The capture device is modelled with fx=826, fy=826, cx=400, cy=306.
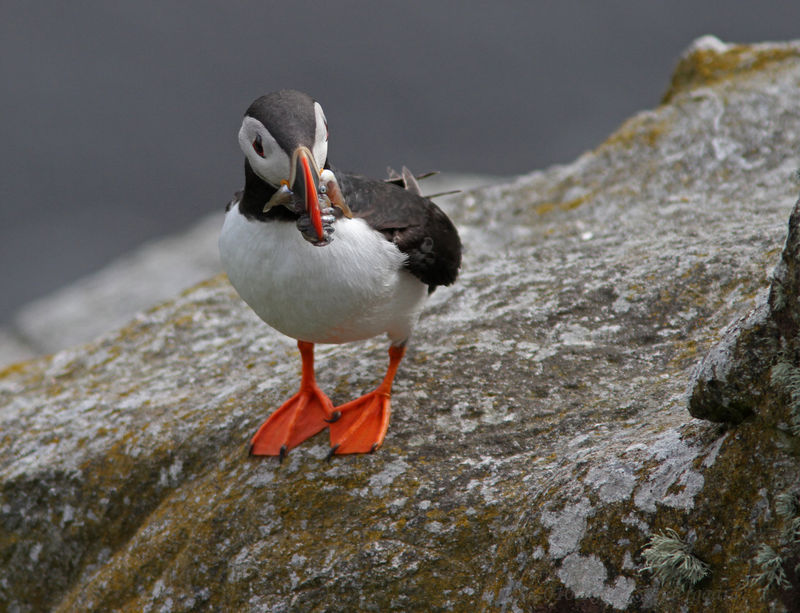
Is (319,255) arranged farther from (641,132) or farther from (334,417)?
(641,132)

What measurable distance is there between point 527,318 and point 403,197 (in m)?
1.11

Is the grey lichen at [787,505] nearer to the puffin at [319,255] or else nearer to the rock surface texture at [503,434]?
the rock surface texture at [503,434]

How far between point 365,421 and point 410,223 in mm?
1088

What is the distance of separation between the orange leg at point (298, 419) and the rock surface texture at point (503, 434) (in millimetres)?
86

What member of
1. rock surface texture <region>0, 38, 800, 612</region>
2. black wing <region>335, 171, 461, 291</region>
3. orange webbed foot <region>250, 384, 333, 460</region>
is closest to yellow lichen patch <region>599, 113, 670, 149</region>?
rock surface texture <region>0, 38, 800, 612</region>

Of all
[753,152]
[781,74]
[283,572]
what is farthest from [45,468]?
[781,74]

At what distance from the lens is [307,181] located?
3.36 meters

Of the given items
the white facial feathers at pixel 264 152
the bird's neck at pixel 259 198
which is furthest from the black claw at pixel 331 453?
the white facial feathers at pixel 264 152

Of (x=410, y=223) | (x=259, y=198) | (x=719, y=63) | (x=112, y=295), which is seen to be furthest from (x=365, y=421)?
(x=112, y=295)

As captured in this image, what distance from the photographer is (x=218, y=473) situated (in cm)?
Answer: 447

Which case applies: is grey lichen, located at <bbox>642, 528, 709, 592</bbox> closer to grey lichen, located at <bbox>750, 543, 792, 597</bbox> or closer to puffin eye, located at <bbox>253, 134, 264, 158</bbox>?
grey lichen, located at <bbox>750, 543, 792, 597</bbox>

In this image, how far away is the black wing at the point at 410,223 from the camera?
434 centimetres

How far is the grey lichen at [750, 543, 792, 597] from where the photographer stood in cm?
233

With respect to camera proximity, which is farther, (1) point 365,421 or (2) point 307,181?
(1) point 365,421
